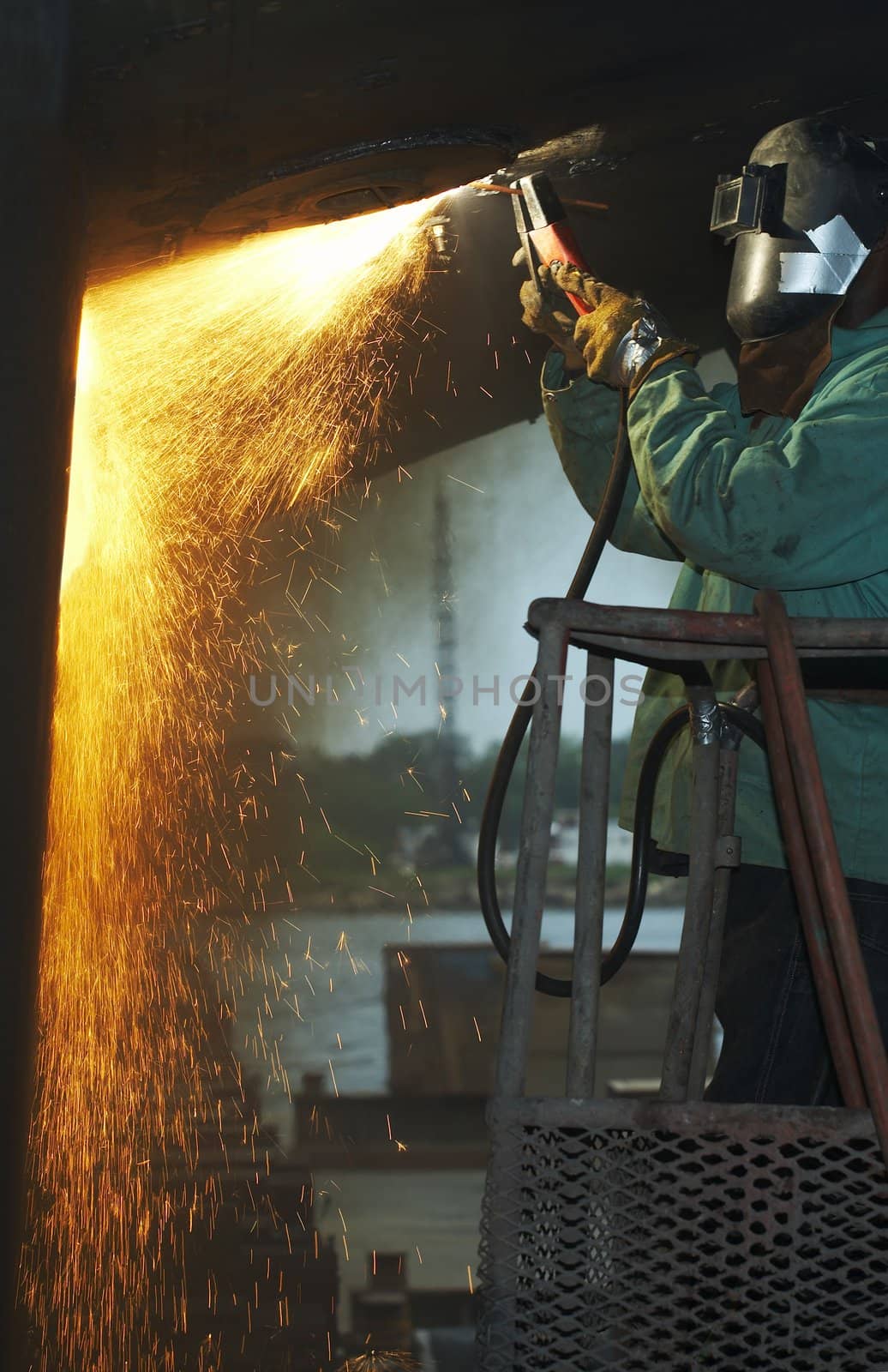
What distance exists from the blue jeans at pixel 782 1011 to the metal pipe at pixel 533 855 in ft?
1.88

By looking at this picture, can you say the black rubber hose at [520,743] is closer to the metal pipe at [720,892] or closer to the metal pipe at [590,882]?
the metal pipe at [720,892]

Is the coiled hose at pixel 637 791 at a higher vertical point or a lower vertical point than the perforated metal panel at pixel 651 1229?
higher

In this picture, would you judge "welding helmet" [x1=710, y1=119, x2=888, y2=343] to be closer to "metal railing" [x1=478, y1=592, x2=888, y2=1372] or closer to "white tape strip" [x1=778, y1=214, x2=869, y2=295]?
"white tape strip" [x1=778, y1=214, x2=869, y2=295]

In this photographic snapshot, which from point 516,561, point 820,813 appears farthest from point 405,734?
point 820,813

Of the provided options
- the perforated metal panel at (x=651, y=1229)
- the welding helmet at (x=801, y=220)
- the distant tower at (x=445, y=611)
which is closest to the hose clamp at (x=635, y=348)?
the welding helmet at (x=801, y=220)

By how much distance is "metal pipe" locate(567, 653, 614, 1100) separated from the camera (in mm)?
Answer: 1346

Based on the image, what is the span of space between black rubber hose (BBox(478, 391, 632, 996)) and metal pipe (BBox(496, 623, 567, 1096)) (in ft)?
2.14

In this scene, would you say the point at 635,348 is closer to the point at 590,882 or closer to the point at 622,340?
the point at 622,340

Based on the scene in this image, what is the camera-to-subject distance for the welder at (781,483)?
1.57m

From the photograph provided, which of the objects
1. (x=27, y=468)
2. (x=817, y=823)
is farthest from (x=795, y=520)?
(x=27, y=468)

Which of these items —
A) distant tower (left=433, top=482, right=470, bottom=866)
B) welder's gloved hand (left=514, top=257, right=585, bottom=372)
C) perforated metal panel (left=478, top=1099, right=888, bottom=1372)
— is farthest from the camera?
distant tower (left=433, top=482, right=470, bottom=866)

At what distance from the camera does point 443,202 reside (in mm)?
2475

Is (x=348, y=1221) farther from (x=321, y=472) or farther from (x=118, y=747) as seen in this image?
(x=321, y=472)

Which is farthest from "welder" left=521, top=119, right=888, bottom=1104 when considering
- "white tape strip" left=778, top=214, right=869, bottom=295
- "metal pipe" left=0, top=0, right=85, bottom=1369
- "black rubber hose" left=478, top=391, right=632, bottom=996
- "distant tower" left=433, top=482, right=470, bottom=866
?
"distant tower" left=433, top=482, right=470, bottom=866
